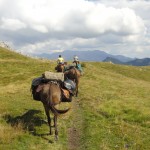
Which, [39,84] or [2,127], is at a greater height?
[39,84]

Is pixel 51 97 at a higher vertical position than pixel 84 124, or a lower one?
higher

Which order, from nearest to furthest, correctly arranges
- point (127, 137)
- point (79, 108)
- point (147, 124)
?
1. point (127, 137)
2. point (147, 124)
3. point (79, 108)

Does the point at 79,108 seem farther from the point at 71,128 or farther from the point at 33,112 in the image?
the point at 71,128

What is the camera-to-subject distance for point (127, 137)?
1719 cm

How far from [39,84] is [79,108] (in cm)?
787

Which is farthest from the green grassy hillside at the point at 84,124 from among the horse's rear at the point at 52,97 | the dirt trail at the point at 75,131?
the horse's rear at the point at 52,97

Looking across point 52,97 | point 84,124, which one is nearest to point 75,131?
point 84,124

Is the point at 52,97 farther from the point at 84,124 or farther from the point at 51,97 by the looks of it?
A: the point at 84,124

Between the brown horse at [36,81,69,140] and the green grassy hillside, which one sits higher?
the brown horse at [36,81,69,140]

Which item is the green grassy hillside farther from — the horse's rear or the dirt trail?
the horse's rear

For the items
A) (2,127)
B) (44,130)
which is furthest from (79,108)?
(2,127)

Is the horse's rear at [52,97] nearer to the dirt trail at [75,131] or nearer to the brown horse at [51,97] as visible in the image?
the brown horse at [51,97]

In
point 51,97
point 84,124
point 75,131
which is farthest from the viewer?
point 84,124

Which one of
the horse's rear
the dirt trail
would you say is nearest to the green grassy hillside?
the dirt trail
